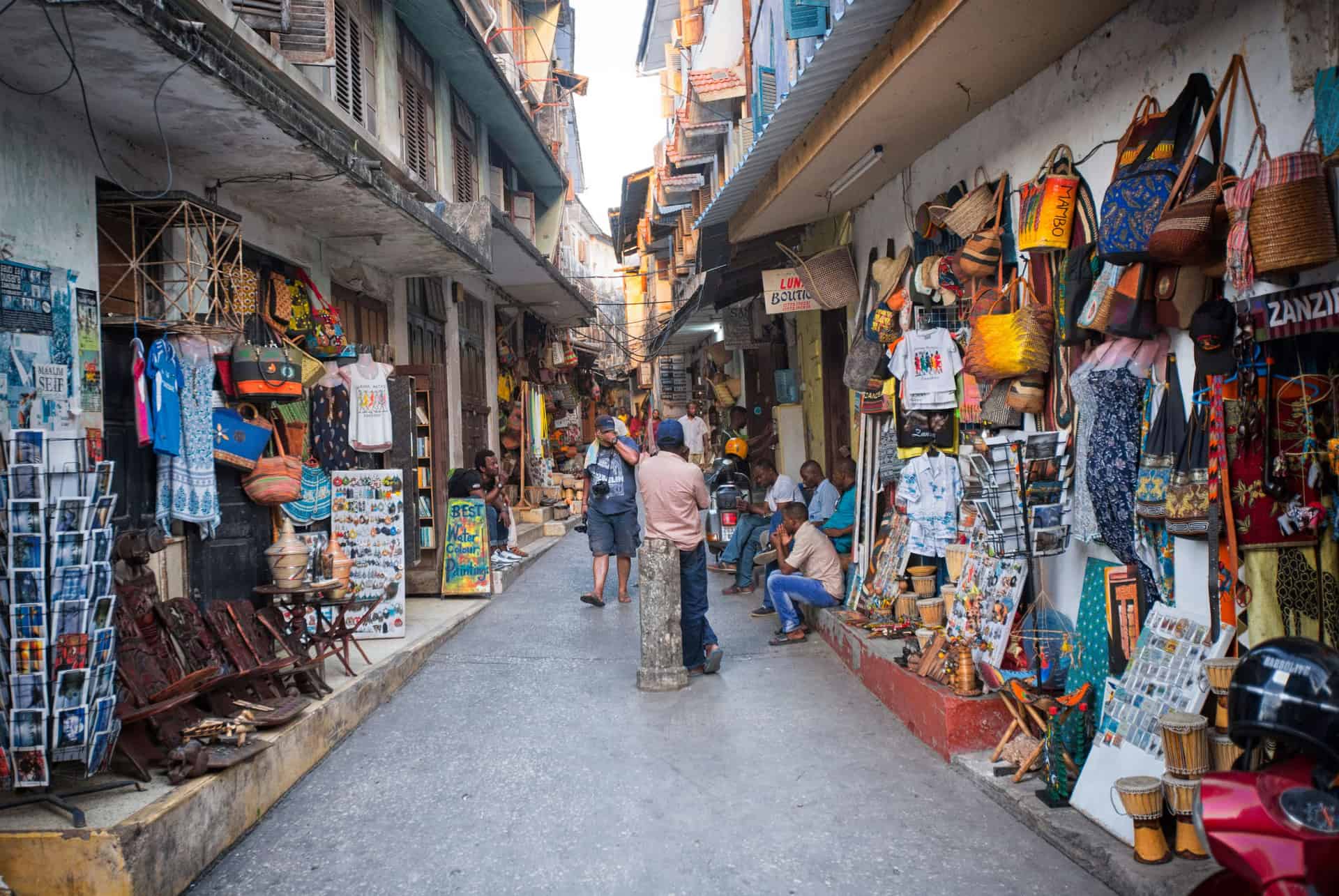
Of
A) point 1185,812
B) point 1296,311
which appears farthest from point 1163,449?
point 1185,812

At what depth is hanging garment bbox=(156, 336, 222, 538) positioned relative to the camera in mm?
6312

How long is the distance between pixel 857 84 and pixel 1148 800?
14.9 feet

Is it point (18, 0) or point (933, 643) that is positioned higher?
point (18, 0)

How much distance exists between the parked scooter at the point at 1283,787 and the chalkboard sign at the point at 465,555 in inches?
346

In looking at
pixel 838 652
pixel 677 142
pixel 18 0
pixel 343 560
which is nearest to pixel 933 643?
pixel 838 652

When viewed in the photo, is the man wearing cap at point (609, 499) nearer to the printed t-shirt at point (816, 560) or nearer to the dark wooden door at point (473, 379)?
the printed t-shirt at point (816, 560)

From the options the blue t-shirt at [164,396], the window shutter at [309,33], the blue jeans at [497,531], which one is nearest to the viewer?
the blue t-shirt at [164,396]

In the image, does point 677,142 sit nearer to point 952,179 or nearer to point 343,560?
point 952,179

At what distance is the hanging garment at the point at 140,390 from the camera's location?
19.4 ft

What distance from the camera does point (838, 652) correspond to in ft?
26.7

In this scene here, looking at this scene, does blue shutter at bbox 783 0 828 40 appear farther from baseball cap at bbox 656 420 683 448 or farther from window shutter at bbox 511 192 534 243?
window shutter at bbox 511 192 534 243

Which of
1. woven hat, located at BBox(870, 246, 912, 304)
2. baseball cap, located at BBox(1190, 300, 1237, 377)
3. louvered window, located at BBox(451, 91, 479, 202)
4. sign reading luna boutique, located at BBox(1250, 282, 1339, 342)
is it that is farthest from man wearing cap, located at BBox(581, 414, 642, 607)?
sign reading luna boutique, located at BBox(1250, 282, 1339, 342)

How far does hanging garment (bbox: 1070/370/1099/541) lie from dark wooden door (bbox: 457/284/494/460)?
34.3ft

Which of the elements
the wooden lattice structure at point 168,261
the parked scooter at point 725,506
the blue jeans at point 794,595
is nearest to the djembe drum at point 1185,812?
the blue jeans at point 794,595
